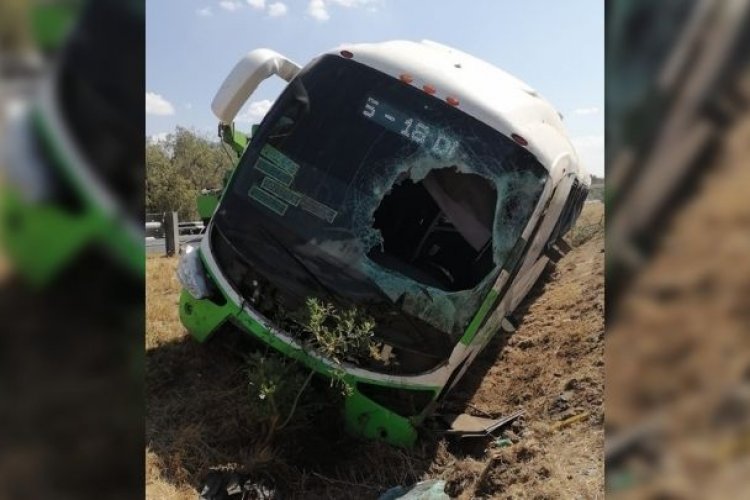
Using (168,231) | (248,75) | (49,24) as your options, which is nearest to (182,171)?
(168,231)

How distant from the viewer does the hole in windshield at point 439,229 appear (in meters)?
4.46

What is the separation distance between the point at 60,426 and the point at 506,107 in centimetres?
392

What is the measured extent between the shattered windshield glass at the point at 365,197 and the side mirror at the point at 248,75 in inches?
26.1

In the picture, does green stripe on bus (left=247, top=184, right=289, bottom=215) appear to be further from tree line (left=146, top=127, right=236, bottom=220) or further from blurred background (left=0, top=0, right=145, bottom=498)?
tree line (left=146, top=127, right=236, bottom=220)

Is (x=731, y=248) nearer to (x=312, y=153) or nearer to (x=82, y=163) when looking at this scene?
(x=82, y=163)

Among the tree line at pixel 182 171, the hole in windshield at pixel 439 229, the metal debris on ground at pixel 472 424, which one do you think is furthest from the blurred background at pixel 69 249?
the tree line at pixel 182 171

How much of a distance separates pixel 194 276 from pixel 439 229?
6.75ft

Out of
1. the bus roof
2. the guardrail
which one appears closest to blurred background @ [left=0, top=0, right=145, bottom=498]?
the bus roof

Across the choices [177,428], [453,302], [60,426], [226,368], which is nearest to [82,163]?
[60,426]

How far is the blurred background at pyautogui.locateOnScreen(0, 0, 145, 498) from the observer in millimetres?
1103

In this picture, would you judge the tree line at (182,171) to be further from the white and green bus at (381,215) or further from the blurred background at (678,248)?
the blurred background at (678,248)

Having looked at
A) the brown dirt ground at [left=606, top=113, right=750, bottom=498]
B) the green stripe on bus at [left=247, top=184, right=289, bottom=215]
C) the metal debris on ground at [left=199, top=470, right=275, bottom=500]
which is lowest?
the metal debris on ground at [left=199, top=470, right=275, bottom=500]

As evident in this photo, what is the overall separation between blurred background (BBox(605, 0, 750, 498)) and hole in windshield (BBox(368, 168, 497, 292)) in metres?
3.03

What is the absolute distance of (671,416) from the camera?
1.20 meters
